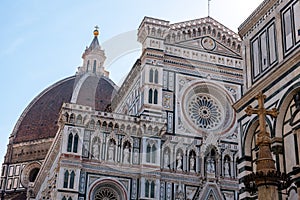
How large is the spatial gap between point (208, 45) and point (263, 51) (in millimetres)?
15278

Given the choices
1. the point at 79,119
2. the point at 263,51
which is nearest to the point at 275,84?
the point at 263,51

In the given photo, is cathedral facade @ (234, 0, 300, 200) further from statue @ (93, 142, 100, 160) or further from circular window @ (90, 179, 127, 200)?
statue @ (93, 142, 100, 160)

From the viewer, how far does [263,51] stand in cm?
1362

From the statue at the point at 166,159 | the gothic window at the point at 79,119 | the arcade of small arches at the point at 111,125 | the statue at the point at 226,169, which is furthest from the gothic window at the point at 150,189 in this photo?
the gothic window at the point at 79,119

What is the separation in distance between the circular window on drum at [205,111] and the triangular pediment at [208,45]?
2700 millimetres

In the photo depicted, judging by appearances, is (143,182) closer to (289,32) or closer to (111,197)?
(111,197)

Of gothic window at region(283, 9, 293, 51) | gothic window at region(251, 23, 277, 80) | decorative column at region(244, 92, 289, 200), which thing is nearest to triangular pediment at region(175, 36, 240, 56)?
gothic window at region(251, 23, 277, 80)

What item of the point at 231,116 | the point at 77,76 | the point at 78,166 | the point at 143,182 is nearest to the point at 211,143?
the point at 231,116

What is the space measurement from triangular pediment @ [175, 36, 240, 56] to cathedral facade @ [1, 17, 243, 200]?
0.19ft

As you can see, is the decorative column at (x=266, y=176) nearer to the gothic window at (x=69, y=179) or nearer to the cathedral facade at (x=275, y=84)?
the cathedral facade at (x=275, y=84)

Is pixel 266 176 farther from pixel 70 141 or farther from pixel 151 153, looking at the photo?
pixel 151 153

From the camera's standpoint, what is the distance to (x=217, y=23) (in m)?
29.5

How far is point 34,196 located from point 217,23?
17301mm

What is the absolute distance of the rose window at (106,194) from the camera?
23.7 meters
